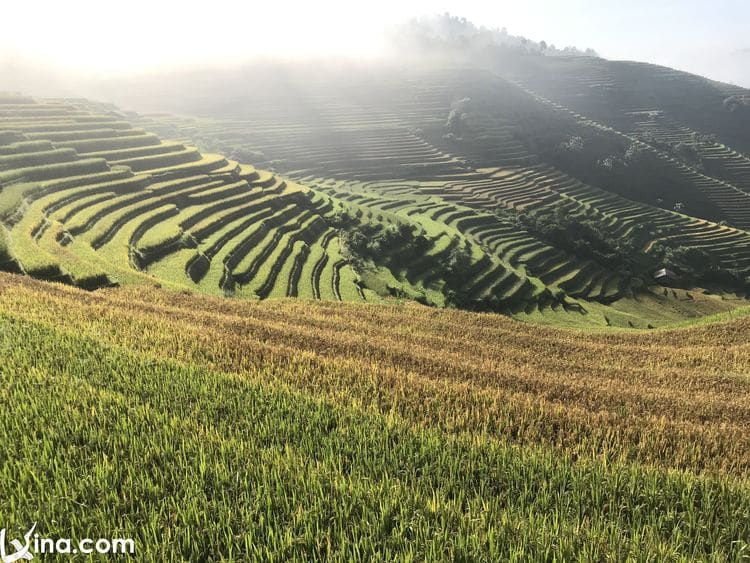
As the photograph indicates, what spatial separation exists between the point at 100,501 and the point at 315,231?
4967cm

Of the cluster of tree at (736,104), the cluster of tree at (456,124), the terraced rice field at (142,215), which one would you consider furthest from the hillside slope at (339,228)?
the cluster of tree at (736,104)

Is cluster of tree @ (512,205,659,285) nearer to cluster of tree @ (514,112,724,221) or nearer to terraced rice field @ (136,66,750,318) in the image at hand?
terraced rice field @ (136,66,750,318)

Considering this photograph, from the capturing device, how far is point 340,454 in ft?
16.6

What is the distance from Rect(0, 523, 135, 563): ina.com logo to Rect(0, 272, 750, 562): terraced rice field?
0.37 feet

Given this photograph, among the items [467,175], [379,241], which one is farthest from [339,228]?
[467,175]

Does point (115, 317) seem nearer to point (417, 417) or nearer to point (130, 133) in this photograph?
point (417, 417)

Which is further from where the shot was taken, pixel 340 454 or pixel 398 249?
pixel 398 249

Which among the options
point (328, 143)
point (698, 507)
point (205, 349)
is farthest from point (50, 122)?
point (328, 143)

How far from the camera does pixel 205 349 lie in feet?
29.0

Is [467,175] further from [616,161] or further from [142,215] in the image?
[142,215]

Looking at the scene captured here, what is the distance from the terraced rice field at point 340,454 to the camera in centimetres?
368

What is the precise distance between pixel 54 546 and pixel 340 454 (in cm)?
274

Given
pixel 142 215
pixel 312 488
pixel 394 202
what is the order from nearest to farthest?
pixel 312 488, pixel 142 215, pixel 394 202

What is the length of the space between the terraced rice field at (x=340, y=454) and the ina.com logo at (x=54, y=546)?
0.11m
